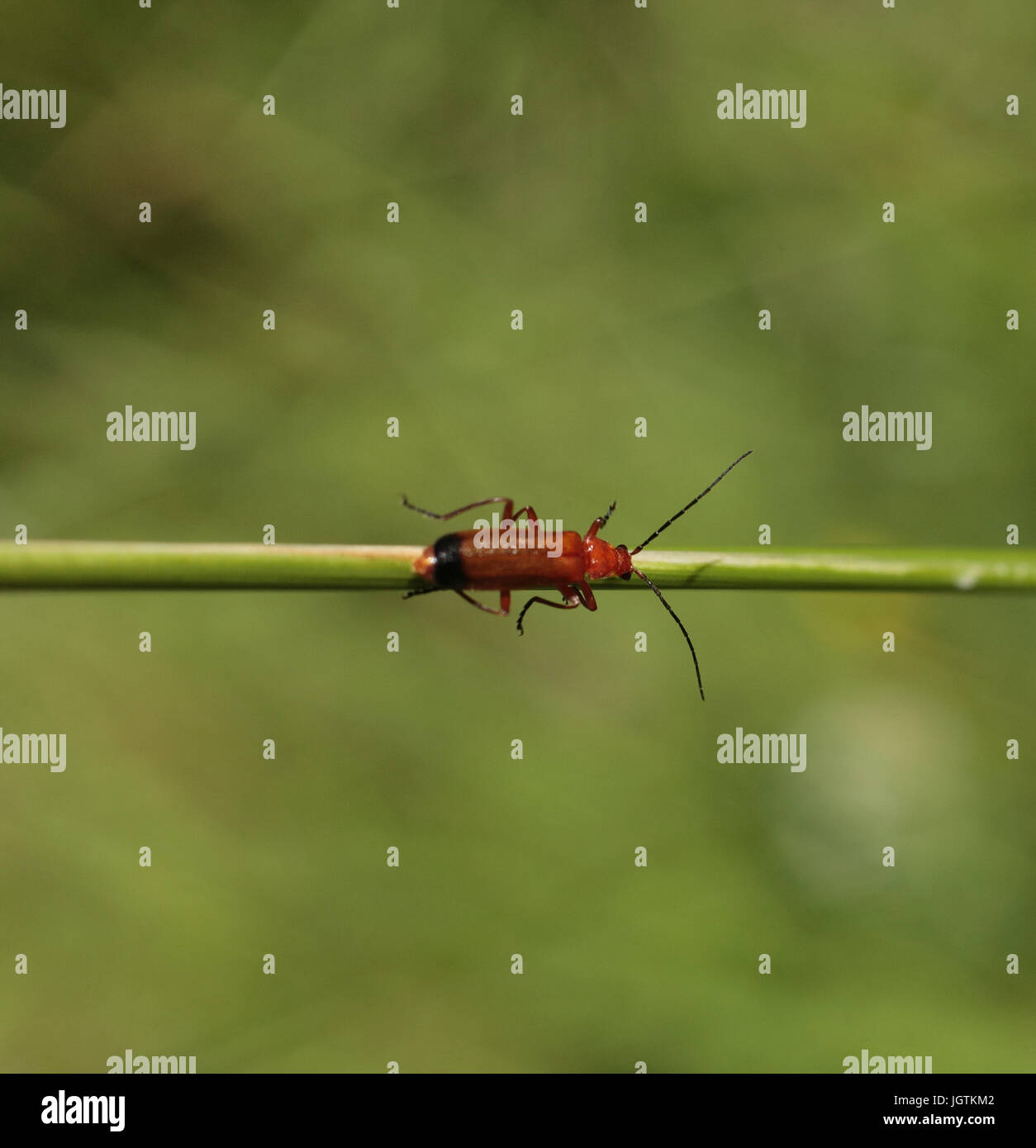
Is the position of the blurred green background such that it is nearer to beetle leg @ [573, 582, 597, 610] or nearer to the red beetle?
beetle leg @ [573, 582, 597, 610]

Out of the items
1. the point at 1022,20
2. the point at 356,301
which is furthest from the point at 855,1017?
the point at 1022,20

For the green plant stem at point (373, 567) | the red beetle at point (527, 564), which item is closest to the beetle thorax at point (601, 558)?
the red beetle at point (527, 564)

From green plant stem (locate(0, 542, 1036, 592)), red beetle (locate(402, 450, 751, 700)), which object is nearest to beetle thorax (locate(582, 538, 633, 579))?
red beetle (locate(402, 450, 751, 700))

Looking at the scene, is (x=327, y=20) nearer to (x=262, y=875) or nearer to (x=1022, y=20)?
(x=1022, y=20)

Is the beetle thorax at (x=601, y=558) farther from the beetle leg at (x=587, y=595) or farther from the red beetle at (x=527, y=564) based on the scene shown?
the beetle leg at (x=587, y=595)
